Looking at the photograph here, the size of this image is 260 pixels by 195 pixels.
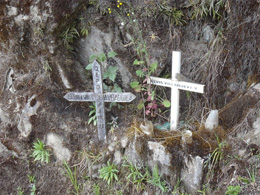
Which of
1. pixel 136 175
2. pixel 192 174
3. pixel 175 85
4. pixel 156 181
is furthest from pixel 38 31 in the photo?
pixel 192 174

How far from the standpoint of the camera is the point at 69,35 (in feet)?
12.0

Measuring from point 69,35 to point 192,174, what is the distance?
253cm

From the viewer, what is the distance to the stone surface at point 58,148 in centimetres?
375

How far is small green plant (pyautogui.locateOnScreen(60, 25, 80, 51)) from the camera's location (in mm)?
3592

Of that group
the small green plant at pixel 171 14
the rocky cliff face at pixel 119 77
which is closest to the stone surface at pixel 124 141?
the rocky cliff face at pixel 119 77

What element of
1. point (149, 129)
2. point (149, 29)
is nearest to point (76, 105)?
point (149, 129)

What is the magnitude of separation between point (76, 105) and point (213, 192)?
89.0 inches

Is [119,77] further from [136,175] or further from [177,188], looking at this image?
[177,188]

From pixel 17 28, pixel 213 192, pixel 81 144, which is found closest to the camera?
pixel 213 192

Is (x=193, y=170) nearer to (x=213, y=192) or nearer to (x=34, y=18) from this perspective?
(x=213, y=192)

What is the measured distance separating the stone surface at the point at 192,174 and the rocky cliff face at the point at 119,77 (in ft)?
0.05

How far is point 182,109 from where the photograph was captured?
394cm

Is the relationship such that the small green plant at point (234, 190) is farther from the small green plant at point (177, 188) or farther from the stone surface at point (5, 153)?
the stone surface at point (5, 153)

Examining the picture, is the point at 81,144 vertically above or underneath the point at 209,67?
underneath
